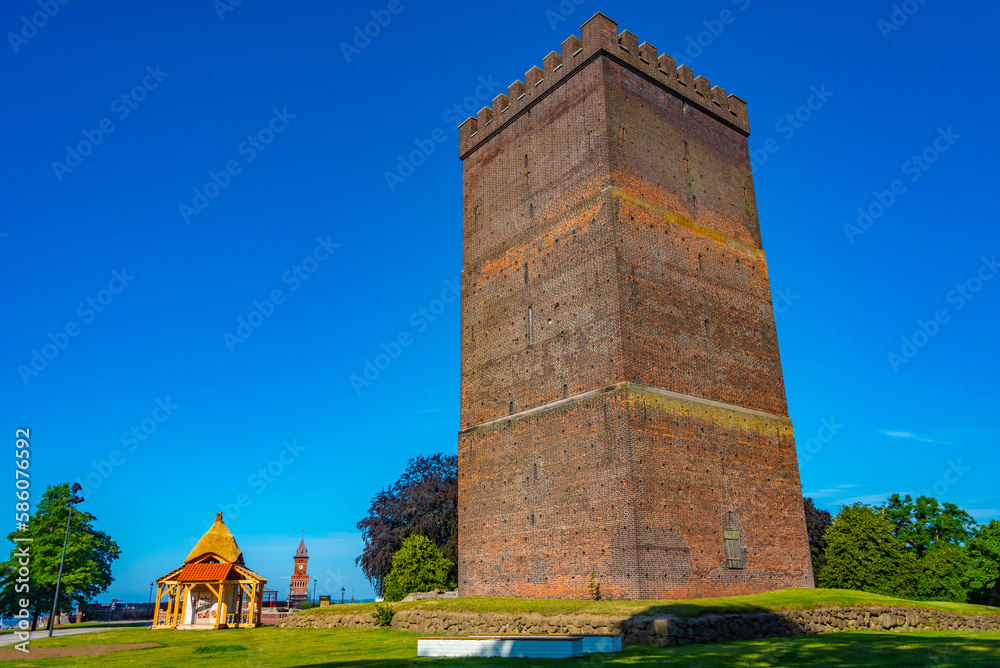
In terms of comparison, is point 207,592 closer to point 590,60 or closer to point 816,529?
point 590,60

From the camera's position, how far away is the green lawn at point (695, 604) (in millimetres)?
17406

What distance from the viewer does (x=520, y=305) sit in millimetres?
25828

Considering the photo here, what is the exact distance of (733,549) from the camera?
22031 millimetres

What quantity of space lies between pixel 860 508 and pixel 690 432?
9.02 metres

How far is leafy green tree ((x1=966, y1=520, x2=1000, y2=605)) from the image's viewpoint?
32.6 m

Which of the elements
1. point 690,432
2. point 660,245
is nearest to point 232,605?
point 690,432

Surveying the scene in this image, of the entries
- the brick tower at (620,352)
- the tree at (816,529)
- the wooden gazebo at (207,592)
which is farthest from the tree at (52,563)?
the tree at (816,529)

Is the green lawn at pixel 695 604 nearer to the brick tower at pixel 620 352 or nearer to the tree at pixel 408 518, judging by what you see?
the brick tower at pixel 620 352

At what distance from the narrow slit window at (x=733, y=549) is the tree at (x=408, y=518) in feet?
54.5

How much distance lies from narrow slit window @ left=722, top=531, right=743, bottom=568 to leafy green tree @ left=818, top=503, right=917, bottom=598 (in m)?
6.09

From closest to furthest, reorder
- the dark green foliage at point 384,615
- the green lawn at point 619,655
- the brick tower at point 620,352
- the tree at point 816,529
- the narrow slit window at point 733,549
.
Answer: the green lawn at point 619,655 → the brick tower at point 620,352 → the narrow slit window at point 733,549 → the dark green foliage at point 384,615 → the tree at point 816,529

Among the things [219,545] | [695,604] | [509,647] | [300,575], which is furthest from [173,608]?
[300,575]

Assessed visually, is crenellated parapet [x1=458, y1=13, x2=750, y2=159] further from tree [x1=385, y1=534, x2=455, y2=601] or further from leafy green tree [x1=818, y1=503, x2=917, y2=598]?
tree [x1=385, y1=534, x2=455, y2=601]

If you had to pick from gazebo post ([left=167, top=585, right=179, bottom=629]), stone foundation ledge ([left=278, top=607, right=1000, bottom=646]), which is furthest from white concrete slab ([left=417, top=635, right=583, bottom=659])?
gazebo post ([left=167, top=585, right=179, bottom=629])
